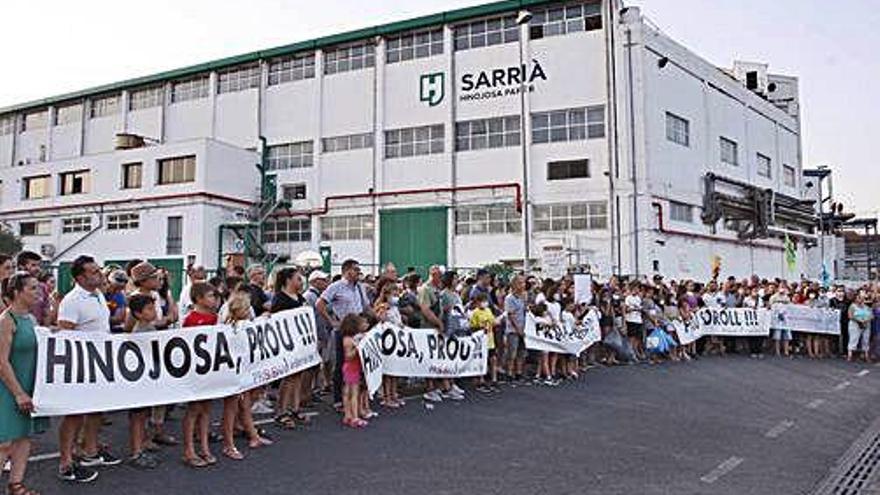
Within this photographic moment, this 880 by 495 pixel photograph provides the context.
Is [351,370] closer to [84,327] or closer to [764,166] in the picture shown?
[84,327]

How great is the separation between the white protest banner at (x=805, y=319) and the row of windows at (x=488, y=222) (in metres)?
12.1

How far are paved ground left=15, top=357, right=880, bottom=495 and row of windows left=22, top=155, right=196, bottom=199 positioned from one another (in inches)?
1125

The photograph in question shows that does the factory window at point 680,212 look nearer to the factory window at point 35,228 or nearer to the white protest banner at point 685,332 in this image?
the white protest banner at point 685,332

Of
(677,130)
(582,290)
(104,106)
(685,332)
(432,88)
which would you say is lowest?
(685,332)

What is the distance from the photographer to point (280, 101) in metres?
37.2

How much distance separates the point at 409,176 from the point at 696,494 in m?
28.3

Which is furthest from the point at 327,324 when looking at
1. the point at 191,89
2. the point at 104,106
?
the point at 104,106

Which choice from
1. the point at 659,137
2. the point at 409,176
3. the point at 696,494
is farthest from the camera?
the point at 409,176

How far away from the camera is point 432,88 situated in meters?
32.9

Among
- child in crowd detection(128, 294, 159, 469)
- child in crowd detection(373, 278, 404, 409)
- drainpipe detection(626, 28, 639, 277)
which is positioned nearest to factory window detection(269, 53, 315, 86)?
drainpipe detection(626, 28, 639, 277)

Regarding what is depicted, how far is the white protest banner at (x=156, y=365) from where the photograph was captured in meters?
5.73

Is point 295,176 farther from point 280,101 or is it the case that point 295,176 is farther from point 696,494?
point 696,494

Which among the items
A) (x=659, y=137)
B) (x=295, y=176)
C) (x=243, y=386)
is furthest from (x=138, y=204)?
(x=243, y=386)

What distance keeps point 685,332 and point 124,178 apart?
102ft
